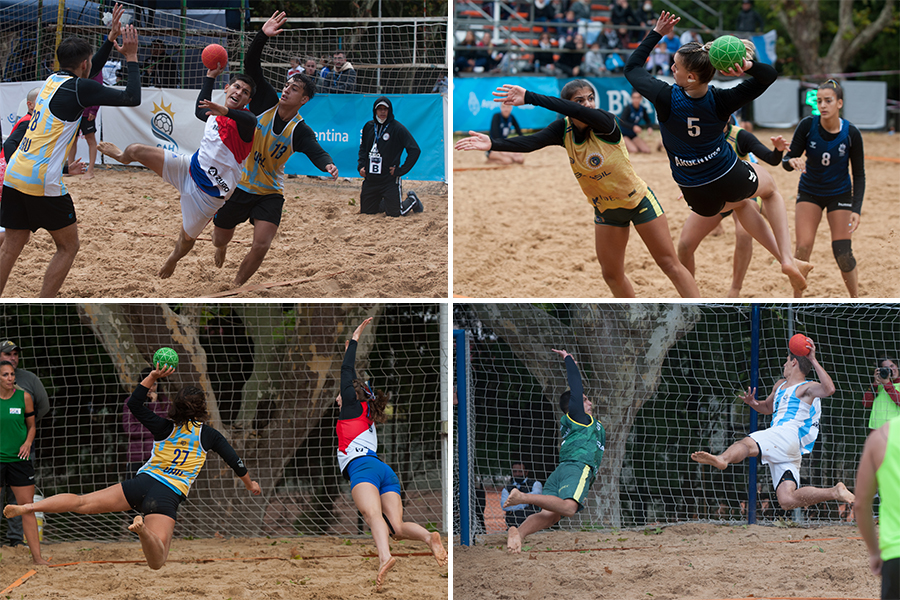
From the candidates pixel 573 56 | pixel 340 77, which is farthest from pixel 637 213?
pixel 573 56

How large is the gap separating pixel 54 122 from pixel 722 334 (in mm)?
5402

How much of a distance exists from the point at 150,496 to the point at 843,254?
5092 millimetres

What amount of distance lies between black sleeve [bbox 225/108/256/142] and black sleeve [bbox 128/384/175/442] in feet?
5.50

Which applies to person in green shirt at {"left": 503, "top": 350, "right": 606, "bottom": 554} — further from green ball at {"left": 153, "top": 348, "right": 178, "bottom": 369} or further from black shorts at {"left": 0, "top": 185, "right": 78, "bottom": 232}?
black shorts at {"left": 0, "top": 185, "right": 78, "bottom": 232}

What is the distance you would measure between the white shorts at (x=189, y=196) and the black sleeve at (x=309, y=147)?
0.62m

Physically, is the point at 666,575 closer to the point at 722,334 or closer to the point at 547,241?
the point at 722,334

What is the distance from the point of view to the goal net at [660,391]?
6238mm

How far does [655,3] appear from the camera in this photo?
19.6 m

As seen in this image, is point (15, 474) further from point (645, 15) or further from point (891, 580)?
point (645, 15)

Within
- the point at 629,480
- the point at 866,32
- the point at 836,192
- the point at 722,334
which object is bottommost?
the point at 629,480

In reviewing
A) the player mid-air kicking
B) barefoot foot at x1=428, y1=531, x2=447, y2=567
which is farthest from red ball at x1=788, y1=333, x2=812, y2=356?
barefoot foot at x1=428, y1=531, x2=447, y2=567

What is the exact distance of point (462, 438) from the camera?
201 inches

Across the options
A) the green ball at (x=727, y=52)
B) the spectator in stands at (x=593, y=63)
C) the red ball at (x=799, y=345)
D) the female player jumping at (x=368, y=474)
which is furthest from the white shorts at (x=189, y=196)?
the spectator in stands at (x=593, y=63)

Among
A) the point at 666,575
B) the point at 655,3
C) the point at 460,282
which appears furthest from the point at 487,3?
the point at 666,575
